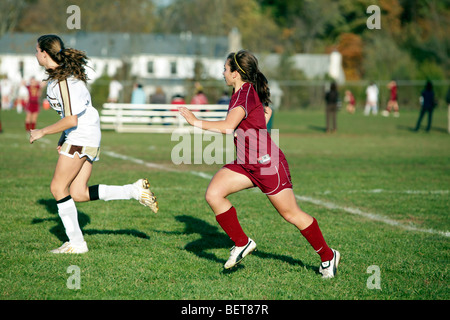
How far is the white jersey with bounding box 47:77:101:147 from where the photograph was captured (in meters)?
5.73

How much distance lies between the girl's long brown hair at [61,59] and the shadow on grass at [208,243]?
2176 millimetres

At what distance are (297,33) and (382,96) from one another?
32.1 meters

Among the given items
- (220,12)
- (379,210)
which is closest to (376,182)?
(379,210)

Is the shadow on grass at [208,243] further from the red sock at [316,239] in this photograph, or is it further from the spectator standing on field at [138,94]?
the spectator standing on field at [138,94]

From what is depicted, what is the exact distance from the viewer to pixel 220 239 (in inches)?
266

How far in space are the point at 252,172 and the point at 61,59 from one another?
2266 millimetres

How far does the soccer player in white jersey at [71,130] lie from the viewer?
5.74m

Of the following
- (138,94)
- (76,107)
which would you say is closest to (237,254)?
(76,107)

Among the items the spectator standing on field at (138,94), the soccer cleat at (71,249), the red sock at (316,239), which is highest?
the spectator standing on field at (138,94)

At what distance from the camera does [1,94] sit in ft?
135

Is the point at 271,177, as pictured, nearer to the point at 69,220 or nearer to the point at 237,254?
the point at 237,254

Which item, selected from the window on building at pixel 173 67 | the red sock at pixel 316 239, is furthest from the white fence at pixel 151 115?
the window on building at pixel 173 67

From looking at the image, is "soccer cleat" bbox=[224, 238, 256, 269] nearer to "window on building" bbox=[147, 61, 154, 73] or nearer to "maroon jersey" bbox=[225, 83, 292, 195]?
"maroon jersey" bbox=[225, 83, 292, 195]
